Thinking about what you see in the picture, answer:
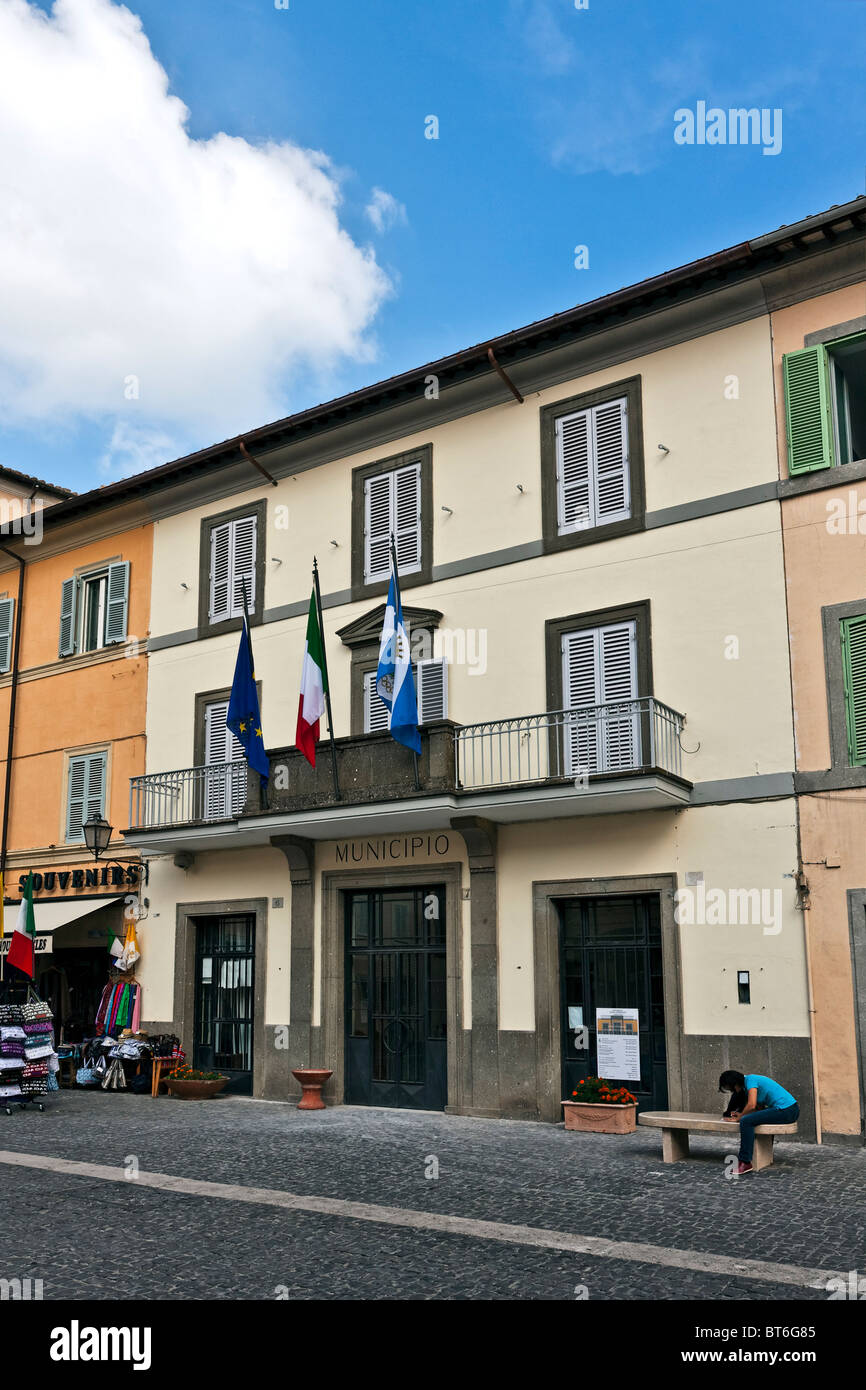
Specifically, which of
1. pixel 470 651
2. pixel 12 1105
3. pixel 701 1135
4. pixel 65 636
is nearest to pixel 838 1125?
pixel 701 1135

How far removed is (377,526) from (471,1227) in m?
11.1

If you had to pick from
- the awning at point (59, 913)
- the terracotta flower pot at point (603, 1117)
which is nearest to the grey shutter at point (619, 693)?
the terracotta flower pot at point (603, 1117)

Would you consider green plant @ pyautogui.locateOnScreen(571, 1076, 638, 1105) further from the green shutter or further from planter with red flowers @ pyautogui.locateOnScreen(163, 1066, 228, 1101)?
planter with red flowers @ pyautogui.locateOnScreen(163, 1066, 228, 1101)

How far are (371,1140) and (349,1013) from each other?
378 centimetres

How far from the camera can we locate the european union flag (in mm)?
16219

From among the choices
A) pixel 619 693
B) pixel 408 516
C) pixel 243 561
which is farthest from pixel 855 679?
pixel 243 561

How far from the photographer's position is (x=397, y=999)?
52.9ft

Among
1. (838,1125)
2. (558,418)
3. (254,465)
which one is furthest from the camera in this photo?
(254,465)

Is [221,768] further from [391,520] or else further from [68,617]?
[68,617]

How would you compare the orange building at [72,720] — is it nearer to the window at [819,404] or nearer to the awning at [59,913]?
the awning at [59,913]

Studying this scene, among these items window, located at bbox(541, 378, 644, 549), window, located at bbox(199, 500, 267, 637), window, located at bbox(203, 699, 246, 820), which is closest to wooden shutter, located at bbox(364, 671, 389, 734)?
window, located at bbox(203, 699, 246, 820)

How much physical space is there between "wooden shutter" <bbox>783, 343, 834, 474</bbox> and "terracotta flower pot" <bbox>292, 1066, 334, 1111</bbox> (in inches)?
383
